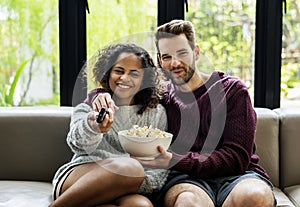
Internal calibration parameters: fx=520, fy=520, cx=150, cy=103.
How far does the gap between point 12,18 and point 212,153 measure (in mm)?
1457

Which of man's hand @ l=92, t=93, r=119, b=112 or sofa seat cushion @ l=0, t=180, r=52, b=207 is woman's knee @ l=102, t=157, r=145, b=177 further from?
sofa seat cushion @ l=0, t=180, r=52, b=207

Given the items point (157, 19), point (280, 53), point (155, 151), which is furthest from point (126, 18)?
point (155, 151)

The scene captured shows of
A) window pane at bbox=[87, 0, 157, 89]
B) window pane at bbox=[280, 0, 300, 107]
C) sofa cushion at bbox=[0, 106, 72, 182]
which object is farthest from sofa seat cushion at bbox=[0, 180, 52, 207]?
window pane at bbox=[280, 0, 300, 107]

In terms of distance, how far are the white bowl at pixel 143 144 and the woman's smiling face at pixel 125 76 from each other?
0.18 metres

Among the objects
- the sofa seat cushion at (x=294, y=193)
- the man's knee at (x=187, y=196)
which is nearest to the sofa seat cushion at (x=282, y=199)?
the sofa seat cushion at (x=294, y=193)

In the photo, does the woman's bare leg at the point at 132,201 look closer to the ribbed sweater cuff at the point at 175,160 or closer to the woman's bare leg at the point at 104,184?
the woman's bare leg at the point at 104,184

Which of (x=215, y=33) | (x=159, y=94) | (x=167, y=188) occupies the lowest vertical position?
(x=167, y=188)

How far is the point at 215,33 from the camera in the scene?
2.95 meters

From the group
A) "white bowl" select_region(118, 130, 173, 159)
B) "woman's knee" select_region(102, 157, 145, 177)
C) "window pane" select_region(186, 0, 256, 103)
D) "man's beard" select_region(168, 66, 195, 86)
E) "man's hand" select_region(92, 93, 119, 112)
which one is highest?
"window pane" select_region(186, 0, 256, 103)

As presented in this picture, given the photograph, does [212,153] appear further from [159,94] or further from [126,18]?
[126,18]

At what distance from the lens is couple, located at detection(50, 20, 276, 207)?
79.0 inches

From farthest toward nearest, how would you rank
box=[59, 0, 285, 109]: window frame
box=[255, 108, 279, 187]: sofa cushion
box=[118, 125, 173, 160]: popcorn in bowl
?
box=[59, 0, 285, 109]: window frame → box=[255, 108, 279, 187]: sofa cushion → box=[118, 125, 173, 160]: popcorn in bowl

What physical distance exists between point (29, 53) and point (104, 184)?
1253mm

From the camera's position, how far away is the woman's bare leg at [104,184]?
6.54 feet
